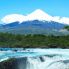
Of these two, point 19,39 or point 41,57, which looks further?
point 19,39

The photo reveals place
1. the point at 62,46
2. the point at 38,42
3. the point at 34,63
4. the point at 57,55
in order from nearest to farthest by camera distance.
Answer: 1. the point at 34,63
2. the point at 57,55
3. the point at 62,46
4. the point at 38,42

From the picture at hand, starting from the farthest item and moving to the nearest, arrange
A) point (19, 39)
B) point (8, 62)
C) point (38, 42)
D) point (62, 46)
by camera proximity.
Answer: point (19, 39), point (38, 42), point (62, 46), point (8, 62)

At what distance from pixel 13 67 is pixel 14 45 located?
2634cm

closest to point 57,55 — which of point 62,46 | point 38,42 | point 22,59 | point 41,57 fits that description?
point 41,57

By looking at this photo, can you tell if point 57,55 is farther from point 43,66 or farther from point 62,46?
point 62,46

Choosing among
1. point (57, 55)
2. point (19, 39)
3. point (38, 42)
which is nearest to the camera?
point (57, 55)

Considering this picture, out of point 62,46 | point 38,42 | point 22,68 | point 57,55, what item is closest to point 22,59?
point 22,68

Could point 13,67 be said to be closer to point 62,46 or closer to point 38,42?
point 62,46

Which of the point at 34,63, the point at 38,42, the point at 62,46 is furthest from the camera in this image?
the point at 38,42

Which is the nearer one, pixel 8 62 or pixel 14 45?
pixel 8 62

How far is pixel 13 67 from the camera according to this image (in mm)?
33469

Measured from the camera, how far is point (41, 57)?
36.8 metres

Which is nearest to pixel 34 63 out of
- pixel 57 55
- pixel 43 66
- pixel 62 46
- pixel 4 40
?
pixel 43 66

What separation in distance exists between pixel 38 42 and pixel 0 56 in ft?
90.4
